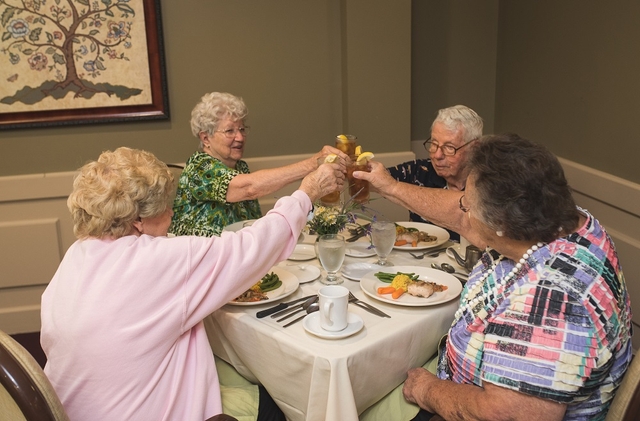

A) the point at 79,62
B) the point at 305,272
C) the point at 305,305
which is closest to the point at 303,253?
the point at 305,272

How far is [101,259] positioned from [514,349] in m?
0.97

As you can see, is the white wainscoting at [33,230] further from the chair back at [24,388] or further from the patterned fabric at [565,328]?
the chair back at [24,388]

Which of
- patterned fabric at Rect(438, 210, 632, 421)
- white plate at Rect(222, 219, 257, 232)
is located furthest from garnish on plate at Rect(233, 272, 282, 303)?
patterned fabric at Rect(438, 210, 632, 421)

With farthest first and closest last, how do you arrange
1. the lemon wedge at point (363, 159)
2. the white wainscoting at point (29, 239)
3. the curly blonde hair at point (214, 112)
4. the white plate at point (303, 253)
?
the white wainscoting at point (29, 239) < the curly blonde hair at point (214, 112) < the lemon wedge at point (363, 159) < the white plate at point (303, 253)

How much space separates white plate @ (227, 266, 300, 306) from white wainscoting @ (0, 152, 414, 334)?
1.81 m

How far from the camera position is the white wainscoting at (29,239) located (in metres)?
3.23

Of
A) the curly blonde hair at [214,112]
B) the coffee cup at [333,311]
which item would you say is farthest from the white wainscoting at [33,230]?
the coffee cup at [333,311]

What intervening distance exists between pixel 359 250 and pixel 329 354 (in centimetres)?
75

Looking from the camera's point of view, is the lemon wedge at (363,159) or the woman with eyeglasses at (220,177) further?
the woman with eyeglasses at (220,177)

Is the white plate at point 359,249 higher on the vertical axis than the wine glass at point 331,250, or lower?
lower

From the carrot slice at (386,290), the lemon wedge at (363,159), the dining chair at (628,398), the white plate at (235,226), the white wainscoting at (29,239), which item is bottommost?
the white wainscoting at (29,239)

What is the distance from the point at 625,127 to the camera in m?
2.77

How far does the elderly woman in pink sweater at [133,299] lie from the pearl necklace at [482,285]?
55cm

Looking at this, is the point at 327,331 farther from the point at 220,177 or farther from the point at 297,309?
the point at 220,177
